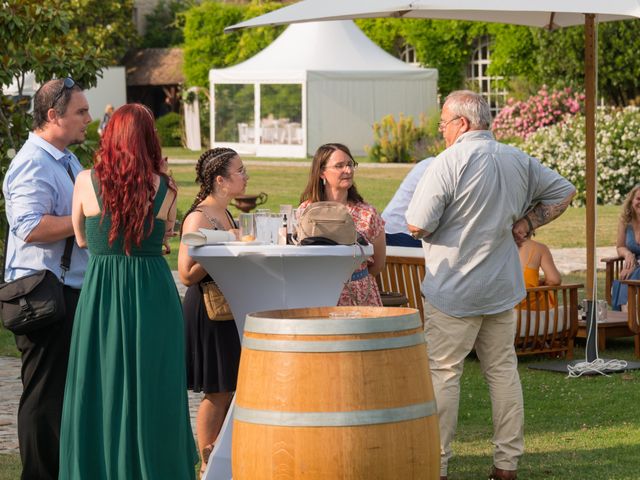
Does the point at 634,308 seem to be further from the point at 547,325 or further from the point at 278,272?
the point at 278,272

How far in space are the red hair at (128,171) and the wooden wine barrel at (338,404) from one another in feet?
2.83

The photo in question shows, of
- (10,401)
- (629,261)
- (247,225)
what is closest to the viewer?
(247,225)

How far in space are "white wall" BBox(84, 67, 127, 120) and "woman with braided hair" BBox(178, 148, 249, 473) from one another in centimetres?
3983

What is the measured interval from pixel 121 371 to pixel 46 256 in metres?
0.65

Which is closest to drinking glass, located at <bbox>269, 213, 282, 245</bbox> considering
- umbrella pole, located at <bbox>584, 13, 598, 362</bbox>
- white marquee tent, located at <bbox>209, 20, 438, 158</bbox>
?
umbrella pole, located at <bbox>584, 13, 598, 362</bbox>

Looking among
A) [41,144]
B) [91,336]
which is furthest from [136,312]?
[41,144]

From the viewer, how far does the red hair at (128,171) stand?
4773mm

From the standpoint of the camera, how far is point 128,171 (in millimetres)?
4766

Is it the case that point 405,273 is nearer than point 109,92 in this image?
Yes

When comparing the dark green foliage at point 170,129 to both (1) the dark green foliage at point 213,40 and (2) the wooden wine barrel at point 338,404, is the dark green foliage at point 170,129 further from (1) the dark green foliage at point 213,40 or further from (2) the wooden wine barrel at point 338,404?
(2) the wooden wine barrel at point 338,404

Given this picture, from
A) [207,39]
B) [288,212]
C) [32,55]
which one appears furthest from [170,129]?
[288,212]

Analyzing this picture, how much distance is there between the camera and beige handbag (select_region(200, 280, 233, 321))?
5.63m

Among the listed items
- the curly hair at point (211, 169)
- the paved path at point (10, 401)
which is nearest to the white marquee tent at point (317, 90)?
the paved path at point (10, 401)

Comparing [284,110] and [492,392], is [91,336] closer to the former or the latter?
[492,392]
